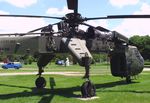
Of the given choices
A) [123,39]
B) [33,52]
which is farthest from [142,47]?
[33,52]

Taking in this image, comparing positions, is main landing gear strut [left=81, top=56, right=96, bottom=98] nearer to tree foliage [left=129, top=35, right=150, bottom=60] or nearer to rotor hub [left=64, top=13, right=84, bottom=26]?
rotor hub [left=64, top=13, right=84, bottom=26]

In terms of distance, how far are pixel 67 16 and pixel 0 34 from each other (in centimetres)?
375

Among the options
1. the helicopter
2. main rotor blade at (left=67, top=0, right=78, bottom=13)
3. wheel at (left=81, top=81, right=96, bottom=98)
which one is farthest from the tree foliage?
main rotor blade at (left=67, top=0, right=78, bottom=13)

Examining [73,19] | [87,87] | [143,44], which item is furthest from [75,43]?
[143,44]

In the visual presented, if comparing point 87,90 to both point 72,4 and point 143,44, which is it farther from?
point 143,44

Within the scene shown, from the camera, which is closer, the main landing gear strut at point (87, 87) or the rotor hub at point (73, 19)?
the main landing gear strut at point (87, 87)

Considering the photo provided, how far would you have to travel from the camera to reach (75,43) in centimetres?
1803

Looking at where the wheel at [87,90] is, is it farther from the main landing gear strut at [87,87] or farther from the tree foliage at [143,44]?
the tree foliage at [143,44]

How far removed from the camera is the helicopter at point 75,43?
55.7 ft

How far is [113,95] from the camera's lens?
59.0ft

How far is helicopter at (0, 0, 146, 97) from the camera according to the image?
17.0 m

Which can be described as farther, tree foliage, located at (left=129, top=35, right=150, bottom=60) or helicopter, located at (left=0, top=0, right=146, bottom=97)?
tree foliage, located at (left=129, top=35, right=150, bottom=60)

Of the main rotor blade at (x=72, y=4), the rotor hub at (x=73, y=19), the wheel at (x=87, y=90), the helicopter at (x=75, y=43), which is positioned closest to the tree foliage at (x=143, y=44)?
the helicopter at (x=75, y=43)

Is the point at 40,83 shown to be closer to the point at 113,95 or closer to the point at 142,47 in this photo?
the point at 113,95
